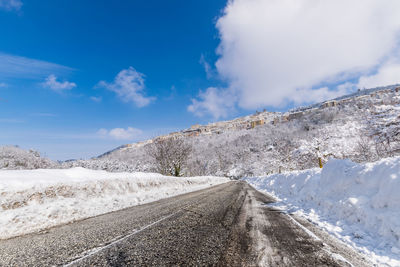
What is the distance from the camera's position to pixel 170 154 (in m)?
34.4

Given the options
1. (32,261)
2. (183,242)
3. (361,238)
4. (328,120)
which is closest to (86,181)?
(32,261)

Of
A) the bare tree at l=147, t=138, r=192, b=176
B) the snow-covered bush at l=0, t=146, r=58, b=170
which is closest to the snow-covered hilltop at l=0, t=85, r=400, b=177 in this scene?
the snow-covered bush at l=0, t=146, r=58, b=170

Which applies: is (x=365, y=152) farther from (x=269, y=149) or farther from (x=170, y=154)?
(x=269, y=149)

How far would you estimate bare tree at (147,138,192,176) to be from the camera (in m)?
34.4

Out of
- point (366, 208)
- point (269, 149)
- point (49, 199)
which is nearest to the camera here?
point (366, 208)

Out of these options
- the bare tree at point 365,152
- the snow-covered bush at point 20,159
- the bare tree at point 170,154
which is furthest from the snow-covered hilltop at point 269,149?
the bare tree at point 170,154

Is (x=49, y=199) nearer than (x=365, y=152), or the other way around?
(x=49, y=199)

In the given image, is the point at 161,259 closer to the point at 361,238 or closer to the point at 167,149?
the point at 361,238

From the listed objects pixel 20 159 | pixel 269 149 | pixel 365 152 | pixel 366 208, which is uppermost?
pixel 269 149

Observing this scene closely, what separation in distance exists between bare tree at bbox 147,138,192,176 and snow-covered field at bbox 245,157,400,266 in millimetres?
27767

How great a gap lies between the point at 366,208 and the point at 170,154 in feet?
101

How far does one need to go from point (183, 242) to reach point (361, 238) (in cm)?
433

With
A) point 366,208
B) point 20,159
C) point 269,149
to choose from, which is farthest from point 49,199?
point 269,149

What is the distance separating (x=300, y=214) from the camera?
7602mm
